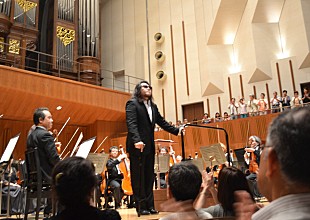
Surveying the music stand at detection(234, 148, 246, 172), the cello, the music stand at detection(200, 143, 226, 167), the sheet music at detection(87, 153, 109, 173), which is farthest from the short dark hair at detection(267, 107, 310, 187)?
the cello

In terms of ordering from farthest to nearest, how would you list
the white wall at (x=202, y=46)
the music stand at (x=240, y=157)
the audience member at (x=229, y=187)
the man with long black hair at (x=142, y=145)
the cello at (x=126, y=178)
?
the white wall at (x=202, y=46) → the cello at (x=126, y=178) → the music stand at (x=240, y=157) → the man with long black hair at (x=142, y=145) → the audience member at (x=229, y=187)

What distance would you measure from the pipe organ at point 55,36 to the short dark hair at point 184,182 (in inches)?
381

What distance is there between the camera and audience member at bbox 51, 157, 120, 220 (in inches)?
53.4

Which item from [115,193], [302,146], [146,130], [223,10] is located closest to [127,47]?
[223,10]

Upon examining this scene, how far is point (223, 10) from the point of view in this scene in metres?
12.7

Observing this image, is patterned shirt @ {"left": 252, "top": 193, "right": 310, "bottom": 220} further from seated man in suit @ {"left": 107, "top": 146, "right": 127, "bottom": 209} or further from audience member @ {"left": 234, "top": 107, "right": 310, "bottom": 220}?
seated man in suit @ {"left": 107, "top": 146, "right": 127, "bottom": 209}

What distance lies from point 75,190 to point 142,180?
213 cm

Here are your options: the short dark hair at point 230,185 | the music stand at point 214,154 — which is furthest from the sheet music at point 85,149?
the music stand at point 214,154

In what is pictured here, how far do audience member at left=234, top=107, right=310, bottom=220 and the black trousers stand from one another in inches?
107

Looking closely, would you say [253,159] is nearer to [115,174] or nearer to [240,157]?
[240,157]

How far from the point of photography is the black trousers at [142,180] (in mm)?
3437

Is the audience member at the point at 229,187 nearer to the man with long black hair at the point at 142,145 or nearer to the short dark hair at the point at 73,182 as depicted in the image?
the short dark hair at the point at 73,182

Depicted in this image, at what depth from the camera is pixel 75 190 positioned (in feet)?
4.54

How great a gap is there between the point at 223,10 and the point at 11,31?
→ 24.6 ft
